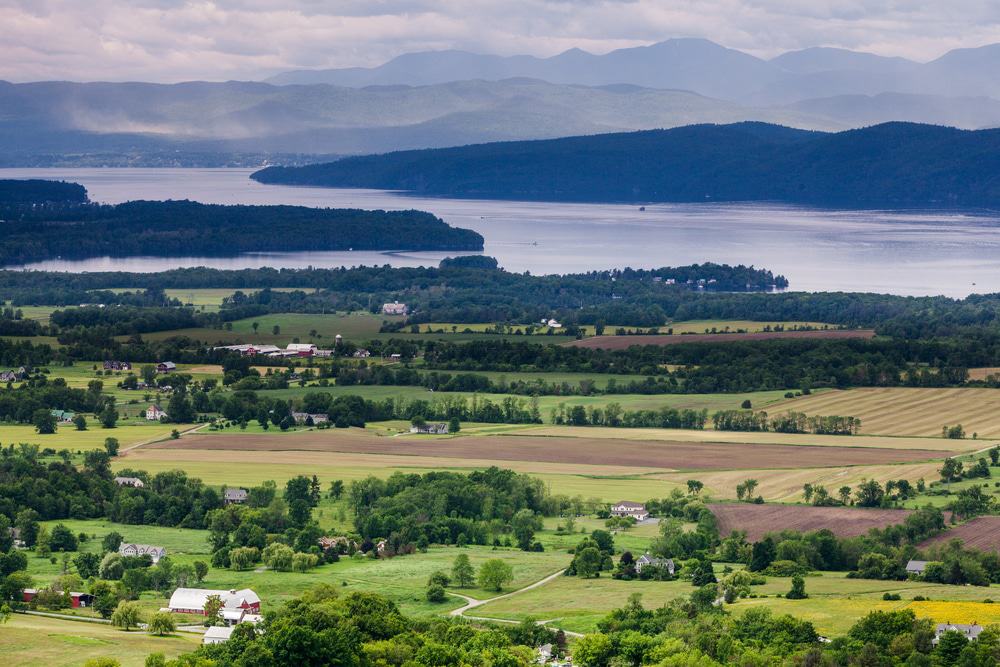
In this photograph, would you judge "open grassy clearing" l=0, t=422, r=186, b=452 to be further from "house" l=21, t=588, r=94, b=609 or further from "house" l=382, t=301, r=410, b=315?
"house" l=382, t=301, r=410, b=315

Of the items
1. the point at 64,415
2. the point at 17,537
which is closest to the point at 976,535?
the point at 17,537

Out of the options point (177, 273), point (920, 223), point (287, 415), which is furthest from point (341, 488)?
point (920, 223)

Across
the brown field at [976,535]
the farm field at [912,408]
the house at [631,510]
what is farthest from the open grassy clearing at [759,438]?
the house at [631,510]

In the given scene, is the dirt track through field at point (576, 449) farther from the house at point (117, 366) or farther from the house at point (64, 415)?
the house at point (117, 366)

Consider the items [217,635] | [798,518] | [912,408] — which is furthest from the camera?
[912,408]

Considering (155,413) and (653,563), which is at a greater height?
(155,413)

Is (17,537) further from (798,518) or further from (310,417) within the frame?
(798,518)
